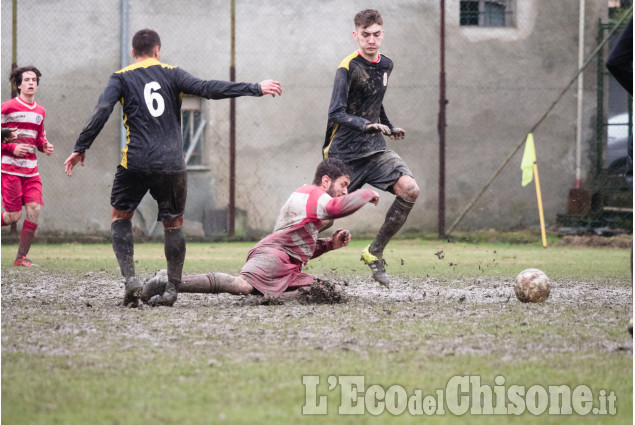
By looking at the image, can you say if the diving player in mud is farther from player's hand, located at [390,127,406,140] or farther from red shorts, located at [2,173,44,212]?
red shorts, located at [2,173,44,212]

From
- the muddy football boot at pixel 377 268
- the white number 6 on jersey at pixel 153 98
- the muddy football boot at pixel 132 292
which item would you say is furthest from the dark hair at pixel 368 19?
the muddy football boot at pixel 132 292

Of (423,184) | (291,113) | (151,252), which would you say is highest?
(291,113)

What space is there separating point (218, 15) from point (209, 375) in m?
12.2

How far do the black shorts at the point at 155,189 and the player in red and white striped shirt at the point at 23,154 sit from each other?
3675mm

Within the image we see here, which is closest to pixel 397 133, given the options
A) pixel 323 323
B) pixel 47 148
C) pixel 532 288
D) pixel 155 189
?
pixel 532 288

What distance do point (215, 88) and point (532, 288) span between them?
273cm

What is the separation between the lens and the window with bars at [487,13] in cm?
1622

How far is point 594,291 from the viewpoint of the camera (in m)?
7.49

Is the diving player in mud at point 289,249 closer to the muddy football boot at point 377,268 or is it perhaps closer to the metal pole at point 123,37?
the muddy football boot at point 377,268

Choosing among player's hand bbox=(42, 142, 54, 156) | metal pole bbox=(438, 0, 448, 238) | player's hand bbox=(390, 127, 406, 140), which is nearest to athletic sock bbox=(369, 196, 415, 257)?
player's hand bbox=(390, 127, 406, 140)

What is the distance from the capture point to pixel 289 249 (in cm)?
665

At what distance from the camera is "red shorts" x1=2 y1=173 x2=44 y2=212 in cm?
1019

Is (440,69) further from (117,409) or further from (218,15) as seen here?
(117,409)

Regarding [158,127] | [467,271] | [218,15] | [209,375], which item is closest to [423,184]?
[218,15]
